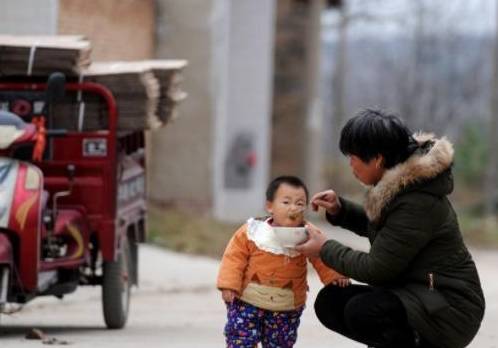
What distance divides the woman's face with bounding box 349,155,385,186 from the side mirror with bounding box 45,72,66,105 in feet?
14.6

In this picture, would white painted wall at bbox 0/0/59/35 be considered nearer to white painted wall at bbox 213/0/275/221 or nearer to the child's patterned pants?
white painted wall at bbox 213/0/275/221

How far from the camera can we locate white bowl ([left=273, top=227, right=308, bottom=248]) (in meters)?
8.16

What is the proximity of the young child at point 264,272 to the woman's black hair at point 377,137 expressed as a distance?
25.9 inches

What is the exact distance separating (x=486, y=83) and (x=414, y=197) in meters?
51.4

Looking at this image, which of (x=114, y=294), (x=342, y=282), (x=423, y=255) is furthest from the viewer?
(x=114, y=294)

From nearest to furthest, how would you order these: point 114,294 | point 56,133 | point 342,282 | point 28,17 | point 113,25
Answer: point 342,282
point 56,133
point 114,294
point 28,17
point 113,25

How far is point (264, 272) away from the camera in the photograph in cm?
824

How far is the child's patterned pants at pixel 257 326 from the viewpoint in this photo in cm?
830

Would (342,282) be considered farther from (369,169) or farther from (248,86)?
(248,86)

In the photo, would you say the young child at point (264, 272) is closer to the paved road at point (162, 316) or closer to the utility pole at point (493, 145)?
the paved road at point (162, 316)

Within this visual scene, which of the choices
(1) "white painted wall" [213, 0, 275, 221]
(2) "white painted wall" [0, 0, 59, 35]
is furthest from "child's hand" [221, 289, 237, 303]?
(1) "white painted wall" [213, 0, 275, 221]

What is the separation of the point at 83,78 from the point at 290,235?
464 cm

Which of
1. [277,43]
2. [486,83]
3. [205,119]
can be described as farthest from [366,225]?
[486,83]

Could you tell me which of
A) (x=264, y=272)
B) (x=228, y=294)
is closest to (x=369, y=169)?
(x=264, y=272)
